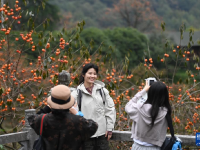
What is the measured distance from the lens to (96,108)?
3355 mm

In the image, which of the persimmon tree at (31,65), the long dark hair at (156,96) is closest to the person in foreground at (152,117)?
the long dark hair at (156,96)

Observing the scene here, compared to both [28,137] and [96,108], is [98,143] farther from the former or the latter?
[28,137]

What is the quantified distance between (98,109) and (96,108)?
3 cm

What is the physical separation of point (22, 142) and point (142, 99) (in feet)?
5.45

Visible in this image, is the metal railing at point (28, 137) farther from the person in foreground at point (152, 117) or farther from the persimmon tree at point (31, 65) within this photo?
the persimmon tree at point (31, 65)

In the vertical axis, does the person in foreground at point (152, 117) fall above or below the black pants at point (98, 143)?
above

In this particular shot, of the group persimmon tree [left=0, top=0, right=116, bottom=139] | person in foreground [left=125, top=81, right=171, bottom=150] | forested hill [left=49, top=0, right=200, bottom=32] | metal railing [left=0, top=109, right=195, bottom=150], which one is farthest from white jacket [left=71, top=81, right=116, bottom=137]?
forested hill [left=49, top=0, right=200, bottom=32]

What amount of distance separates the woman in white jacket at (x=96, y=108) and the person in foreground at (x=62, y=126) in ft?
2.43

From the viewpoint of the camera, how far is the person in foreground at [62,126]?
8.23 ft

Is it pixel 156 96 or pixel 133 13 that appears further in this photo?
pixel 133 13

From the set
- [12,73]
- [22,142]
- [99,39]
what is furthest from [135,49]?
[22,142]

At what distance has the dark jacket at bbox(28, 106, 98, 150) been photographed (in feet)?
8.32

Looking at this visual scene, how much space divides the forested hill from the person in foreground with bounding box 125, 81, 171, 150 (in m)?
33.5

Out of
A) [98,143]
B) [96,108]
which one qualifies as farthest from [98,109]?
[98,143]
